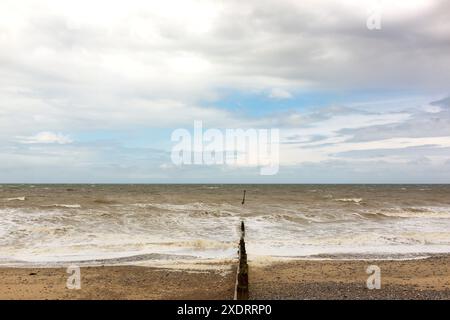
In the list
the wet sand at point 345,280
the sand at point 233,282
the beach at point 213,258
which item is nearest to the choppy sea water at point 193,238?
the beach at point 213,258

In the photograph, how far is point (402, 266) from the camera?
15.8 metres

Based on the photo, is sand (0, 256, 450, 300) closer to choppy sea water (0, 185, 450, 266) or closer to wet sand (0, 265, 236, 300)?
wet sand (0, 265, 236, 300)

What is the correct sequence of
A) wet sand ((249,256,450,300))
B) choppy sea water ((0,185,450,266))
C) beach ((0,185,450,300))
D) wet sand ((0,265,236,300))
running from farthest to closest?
1. choppy sea water ((0,185,450,266))
2. beach ((0,185,450,300))
3. wet sand ((249,256,450,300))
4. wet sand ((0,265,236,300))

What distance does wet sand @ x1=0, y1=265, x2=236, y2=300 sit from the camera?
1187cm

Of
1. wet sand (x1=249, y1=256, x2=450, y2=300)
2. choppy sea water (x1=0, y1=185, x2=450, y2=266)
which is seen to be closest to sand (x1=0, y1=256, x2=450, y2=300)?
wet sand (x1=249, y1=256, x2=450, y2=300)

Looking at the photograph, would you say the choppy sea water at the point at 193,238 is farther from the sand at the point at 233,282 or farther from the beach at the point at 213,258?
the sand at the point at 233,282

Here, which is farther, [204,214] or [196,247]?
[204,214]

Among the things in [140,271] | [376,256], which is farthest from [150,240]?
[376,256]

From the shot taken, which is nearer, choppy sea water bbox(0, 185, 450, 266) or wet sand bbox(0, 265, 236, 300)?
wet sand bbox(0, 265, 236, 300)

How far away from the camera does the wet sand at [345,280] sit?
12.0 m

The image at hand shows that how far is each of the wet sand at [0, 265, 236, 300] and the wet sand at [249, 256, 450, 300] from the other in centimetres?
124
